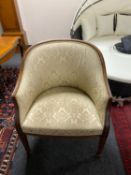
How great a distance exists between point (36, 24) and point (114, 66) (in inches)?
70.7

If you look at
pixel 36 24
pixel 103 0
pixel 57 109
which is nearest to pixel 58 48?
pixel 57 109

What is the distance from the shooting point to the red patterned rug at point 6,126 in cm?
137

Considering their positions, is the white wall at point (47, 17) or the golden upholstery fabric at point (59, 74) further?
the white wall at point (47, 17)

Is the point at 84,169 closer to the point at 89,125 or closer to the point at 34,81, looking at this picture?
the point at 89,125

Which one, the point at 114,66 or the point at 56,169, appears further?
the point at 114,66

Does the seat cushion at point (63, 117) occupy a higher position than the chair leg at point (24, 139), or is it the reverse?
the seat cushion at point (63, 117)

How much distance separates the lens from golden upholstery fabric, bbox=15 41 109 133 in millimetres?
1145

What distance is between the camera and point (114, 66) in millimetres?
1643

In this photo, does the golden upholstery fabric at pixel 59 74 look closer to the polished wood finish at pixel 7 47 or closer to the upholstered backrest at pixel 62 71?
the upholstered backrest at pixel 62 71

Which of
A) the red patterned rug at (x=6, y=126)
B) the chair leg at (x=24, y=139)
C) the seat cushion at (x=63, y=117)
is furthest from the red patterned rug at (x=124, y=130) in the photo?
the red patterned rug at (x=6, y=126)

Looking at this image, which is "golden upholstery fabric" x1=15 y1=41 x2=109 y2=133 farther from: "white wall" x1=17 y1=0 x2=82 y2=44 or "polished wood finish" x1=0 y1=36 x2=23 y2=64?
"white wall" x1=17 y1=0 x2=82 y2=44

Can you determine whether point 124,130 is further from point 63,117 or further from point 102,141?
point 63,117

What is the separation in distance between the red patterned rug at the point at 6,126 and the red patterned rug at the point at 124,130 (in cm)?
90

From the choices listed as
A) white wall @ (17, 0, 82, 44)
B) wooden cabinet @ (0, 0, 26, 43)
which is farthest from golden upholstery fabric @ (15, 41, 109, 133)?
wooden cabinet @ (0, 0, 26, 43)
